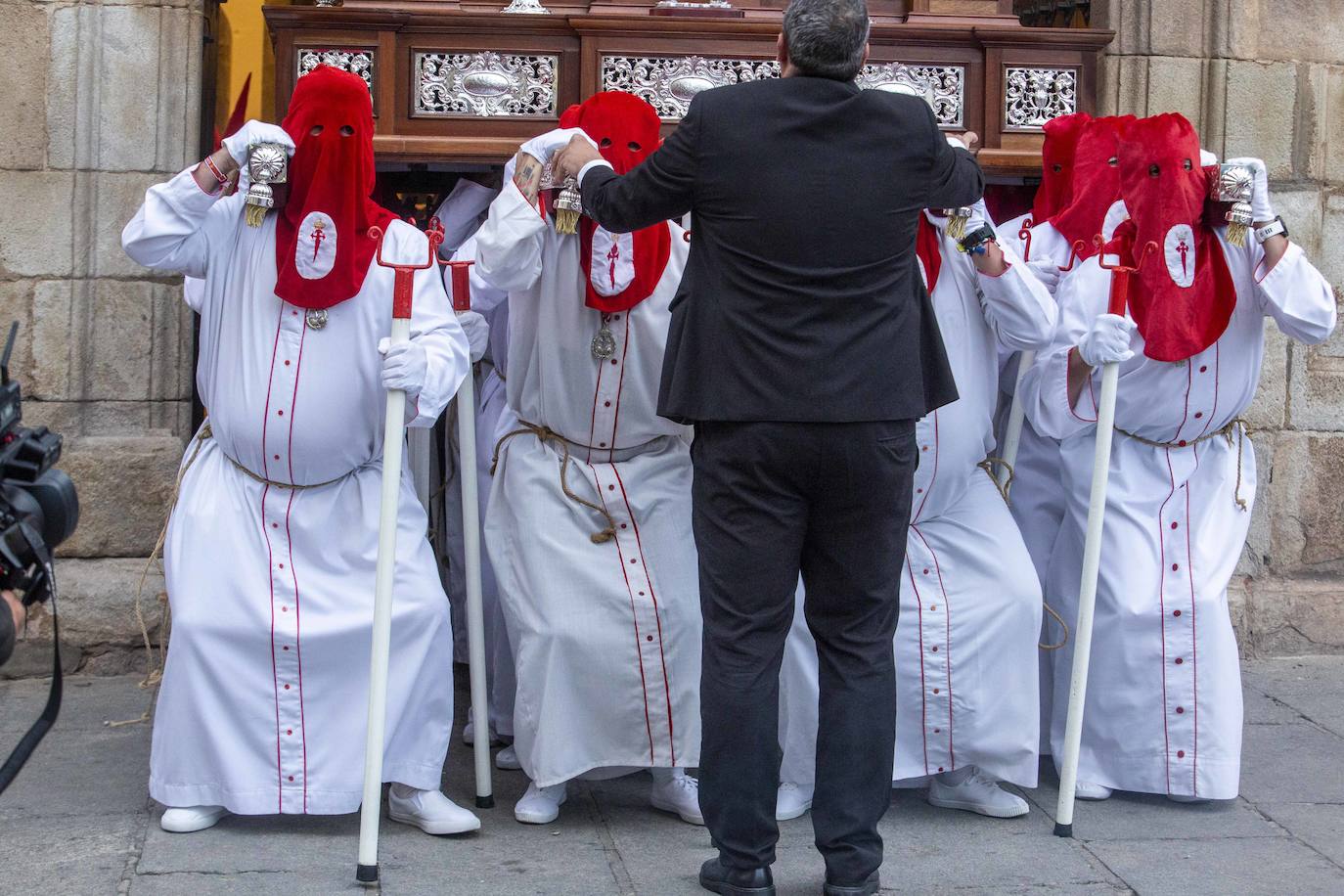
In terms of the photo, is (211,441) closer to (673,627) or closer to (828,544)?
(673,627)

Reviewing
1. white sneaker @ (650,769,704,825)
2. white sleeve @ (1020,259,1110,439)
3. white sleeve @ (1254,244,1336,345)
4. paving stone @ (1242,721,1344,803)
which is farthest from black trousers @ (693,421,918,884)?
paving stone @ (1242,721,1344,803)

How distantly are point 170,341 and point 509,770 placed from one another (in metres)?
1.88

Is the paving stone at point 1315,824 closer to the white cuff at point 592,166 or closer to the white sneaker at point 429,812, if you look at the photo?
the white sneaker at point 429,812

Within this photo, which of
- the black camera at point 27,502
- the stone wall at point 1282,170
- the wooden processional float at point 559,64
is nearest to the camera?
the black camera at point 27,502

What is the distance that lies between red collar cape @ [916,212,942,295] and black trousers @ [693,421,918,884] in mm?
823

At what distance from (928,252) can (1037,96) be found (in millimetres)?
1212

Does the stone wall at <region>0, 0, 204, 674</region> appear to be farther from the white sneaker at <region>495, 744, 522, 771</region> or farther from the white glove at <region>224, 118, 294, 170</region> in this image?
the white glove at <region>224, 118, 294, 170</region>

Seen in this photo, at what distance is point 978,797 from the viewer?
4.29 m

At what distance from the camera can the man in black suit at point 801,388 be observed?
343 centimetres

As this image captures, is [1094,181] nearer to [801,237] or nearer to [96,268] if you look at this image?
[801,237]

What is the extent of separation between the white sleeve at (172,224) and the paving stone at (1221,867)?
2617mm

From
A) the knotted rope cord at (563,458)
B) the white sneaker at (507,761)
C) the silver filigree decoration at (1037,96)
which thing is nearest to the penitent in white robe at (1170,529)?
the silver filigree decoration at (1037,96)

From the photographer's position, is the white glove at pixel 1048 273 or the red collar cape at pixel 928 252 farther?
the white glove at pixel 1048 273

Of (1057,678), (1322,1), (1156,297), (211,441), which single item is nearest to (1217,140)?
(1322,1)
